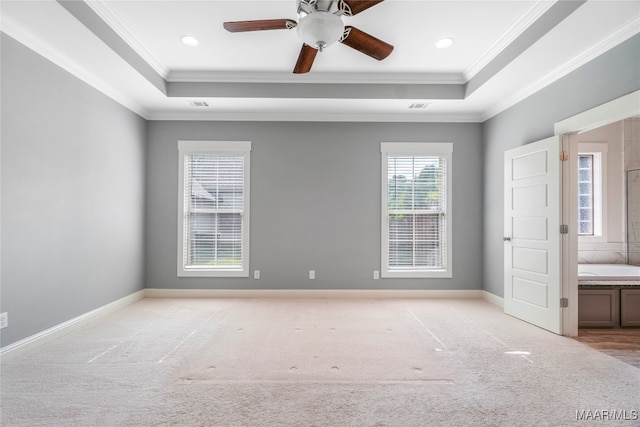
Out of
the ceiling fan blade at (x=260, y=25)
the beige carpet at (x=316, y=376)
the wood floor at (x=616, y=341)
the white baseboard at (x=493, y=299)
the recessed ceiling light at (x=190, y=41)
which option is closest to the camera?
the beige carpet at (x=316, y=376)

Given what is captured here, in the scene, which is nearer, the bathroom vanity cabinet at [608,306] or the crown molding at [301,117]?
the bathroom vanity cabinet at [608,306]

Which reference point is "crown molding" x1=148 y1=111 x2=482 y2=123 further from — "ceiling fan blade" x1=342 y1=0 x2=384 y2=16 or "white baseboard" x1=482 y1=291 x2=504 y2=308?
"white baseboard" x1=482 y1=291 x2=504 y2=308

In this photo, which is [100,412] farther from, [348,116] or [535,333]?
[348,116]

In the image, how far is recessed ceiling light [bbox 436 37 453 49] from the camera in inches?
129

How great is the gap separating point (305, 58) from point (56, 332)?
357 centimetres

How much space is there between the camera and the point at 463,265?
16.0 feet

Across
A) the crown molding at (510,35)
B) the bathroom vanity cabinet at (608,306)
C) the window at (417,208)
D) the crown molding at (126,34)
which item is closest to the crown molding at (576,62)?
the crown molding at (510,35)

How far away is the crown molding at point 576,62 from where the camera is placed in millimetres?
2600

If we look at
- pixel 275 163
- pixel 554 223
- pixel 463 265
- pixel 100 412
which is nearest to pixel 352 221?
pixel 275 163

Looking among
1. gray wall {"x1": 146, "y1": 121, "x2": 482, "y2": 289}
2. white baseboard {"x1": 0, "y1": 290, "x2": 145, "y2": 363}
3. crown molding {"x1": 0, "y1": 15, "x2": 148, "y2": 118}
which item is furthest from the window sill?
crown molding {"x1": 0, "y1": 15, "x2": 148, "y2": 118}

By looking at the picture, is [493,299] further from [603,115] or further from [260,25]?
[260,25]

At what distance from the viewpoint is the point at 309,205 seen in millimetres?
4883

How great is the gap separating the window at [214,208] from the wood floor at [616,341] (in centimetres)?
428

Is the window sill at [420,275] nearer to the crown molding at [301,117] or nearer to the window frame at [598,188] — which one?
the window frame at [598,188]
